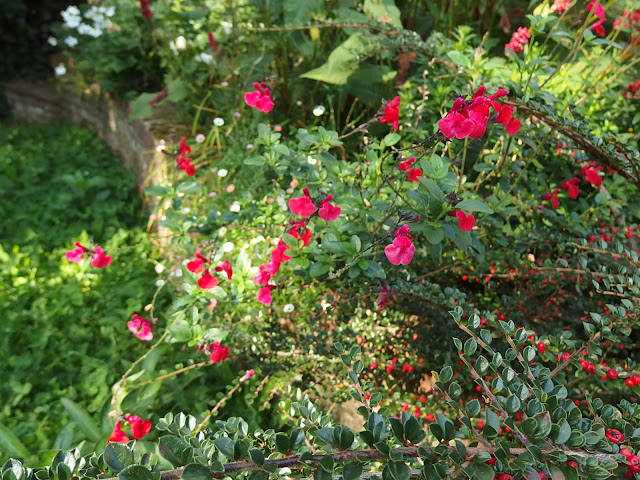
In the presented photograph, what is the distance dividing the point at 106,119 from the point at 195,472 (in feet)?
13.6

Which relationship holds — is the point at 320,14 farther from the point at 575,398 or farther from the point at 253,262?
the point at 575,398

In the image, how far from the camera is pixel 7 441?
1.48m

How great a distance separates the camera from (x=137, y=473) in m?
0.56

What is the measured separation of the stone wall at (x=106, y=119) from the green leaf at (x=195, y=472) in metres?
1.78

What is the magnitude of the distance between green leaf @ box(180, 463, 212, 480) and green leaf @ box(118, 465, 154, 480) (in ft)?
0.14

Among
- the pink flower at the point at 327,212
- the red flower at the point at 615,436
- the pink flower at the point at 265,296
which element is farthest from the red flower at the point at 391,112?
the red flower at the point at 615,436

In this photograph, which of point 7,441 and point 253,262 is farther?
point 253,262

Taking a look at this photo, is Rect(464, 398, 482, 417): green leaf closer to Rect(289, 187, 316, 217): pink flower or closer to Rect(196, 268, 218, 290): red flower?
Rect(289, 187, 316, 217): pink flower

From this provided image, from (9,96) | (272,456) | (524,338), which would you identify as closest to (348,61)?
(524,338)

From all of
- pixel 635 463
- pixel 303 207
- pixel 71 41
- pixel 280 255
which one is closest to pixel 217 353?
pixel 280 255

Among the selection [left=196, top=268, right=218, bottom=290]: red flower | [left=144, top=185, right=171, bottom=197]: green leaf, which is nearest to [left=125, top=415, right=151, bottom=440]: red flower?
[left=196, top=268, right=218, bottom=290]: red flower

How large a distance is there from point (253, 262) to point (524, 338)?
1088mm

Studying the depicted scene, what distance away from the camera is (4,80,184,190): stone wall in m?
2.99

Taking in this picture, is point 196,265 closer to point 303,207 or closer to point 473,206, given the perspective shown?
point 303,207
